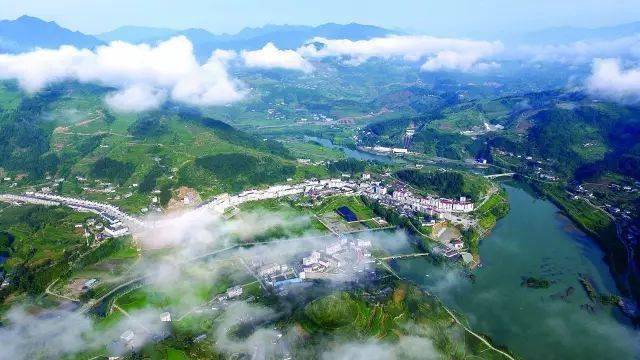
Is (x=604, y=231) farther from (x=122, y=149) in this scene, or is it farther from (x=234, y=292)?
(x=122, y=149)

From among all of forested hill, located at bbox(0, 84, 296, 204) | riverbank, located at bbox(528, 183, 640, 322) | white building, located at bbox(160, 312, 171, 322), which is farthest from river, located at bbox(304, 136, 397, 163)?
white building, located at bbox(160, 312, 171, 322)

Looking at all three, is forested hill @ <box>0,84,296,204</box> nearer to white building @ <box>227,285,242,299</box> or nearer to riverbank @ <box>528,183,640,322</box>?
white building @ <box>227,285,242,299</box>

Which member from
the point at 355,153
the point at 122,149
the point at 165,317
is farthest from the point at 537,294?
the point at 355,153

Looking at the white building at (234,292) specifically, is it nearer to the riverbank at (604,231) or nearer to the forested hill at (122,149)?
the forested hill at (122,149)

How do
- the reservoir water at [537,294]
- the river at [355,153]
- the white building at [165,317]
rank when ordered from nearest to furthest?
the reservoir water at [537,294] < the white building at [165,317] < the river at [355,153]

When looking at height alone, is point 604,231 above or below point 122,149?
above

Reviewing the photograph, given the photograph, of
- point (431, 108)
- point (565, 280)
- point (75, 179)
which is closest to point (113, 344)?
point (565, 280)

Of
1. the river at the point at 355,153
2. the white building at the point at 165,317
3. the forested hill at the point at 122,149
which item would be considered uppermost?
the white building at the point at 165,317

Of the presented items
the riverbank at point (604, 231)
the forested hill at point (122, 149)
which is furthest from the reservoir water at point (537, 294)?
the forested hill at point (122, 149)

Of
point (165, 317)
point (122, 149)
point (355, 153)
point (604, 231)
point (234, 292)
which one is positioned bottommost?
point (355, 153)
